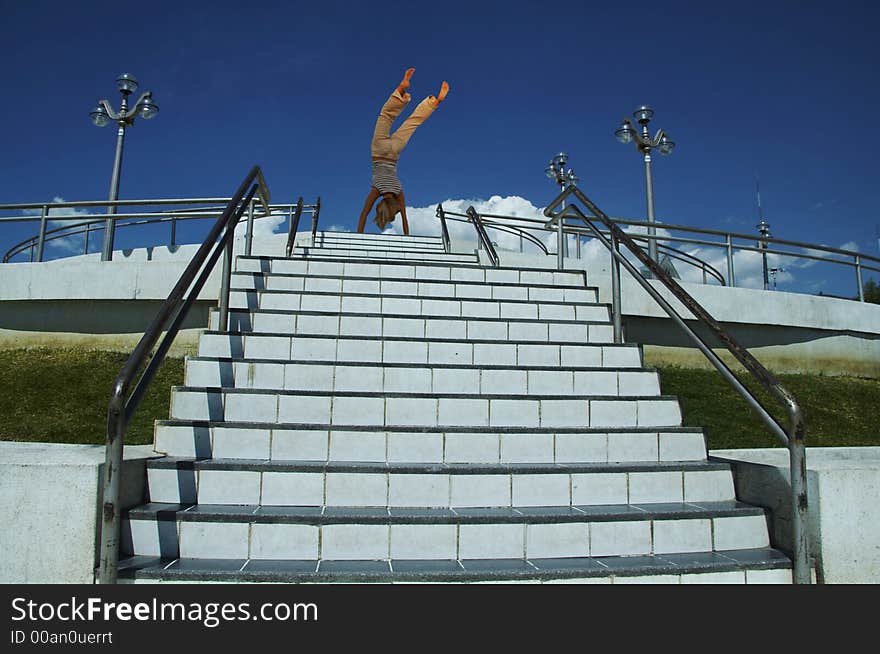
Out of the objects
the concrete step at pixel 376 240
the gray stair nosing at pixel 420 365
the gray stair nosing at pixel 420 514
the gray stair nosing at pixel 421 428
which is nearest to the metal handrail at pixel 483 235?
the concrete step at pixel 376 240

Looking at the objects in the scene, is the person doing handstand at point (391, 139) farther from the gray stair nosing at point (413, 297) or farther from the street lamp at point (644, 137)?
the gray stair nosing at point (413, 297)

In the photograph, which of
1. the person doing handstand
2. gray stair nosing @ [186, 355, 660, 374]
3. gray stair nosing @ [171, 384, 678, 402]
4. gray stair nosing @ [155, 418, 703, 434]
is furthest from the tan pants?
gray stair nosing @ [155, 418, 703, 434]

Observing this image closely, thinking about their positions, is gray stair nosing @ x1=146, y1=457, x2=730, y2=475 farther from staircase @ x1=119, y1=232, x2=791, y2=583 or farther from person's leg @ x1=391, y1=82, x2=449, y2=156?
person's leg @ x1=391, y1=82, x2=449, y2=156

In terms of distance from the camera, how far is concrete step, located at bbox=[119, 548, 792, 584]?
8.03 ft

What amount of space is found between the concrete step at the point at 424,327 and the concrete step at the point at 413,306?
125 mm

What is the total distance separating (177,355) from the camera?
21.3 feet

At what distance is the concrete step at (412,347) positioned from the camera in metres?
4.27

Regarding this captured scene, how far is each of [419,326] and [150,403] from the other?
102 inches

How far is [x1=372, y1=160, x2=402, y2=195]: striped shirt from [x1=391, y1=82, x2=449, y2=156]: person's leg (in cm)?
37

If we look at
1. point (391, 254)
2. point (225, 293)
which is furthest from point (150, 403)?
point (391, 254)

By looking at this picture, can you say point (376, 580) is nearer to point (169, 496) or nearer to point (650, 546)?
point (169, 496)

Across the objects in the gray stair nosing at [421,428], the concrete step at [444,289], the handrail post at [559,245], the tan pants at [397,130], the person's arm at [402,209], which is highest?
the tan pants at [397,130]

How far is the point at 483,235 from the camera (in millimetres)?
8797
